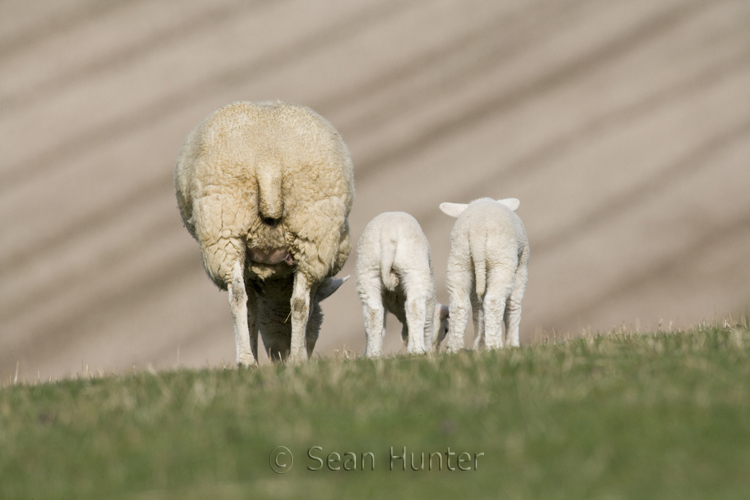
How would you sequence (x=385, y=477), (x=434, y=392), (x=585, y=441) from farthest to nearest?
(x=434, y=392) < (x=585, y=441) < (x=385, y=477)

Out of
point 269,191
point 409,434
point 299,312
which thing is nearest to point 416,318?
point 299,312

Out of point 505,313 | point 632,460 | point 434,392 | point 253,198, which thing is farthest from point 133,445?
point 505,313

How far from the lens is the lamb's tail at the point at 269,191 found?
23.1 ft

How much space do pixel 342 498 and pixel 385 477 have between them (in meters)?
0.30

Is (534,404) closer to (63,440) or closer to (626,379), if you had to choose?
(626,379)

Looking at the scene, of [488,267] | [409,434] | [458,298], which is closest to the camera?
[409,434]

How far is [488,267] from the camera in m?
7.73

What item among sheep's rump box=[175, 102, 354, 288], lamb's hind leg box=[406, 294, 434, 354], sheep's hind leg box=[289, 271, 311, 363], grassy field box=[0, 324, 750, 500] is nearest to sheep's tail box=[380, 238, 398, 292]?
lamb's hind leg box=[406, 294, 434, 354]

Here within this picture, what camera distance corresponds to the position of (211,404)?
13.5 feet

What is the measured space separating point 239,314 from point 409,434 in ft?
12.5

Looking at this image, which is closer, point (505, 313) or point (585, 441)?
point (585, 441)

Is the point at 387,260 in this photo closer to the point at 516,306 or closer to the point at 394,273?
the point at 394,273

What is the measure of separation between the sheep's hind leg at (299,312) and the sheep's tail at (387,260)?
75 cm

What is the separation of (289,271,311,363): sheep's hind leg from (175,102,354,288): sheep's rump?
108 millimetres
